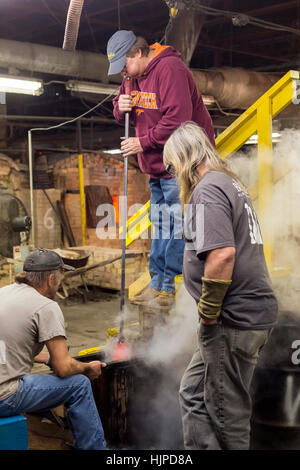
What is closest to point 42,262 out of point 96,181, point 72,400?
point 72,400

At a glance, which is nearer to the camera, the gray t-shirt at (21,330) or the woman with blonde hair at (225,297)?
the woman with blonde hair at (225,297)

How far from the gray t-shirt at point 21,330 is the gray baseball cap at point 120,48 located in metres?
1.87

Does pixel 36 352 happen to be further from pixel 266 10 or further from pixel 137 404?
pixel 266 10

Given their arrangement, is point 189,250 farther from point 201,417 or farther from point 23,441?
point 23,441

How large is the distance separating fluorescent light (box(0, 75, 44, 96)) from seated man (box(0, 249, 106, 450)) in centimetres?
528

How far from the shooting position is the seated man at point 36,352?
3.25 meters

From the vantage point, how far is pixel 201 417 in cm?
277

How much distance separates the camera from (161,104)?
3.70 meters

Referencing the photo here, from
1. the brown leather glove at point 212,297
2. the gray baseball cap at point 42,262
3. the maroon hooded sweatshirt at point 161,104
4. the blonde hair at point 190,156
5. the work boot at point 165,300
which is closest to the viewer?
the brown leather glove at point 212,297

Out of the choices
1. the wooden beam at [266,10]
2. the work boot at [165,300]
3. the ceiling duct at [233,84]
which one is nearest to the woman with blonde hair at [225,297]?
the work boot at [165,300]

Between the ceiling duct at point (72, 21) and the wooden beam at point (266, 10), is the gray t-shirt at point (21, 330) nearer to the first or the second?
the ceiling duct at point (72, 21)

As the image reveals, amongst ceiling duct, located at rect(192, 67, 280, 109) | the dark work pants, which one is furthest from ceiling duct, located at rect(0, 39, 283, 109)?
the dark work pants
